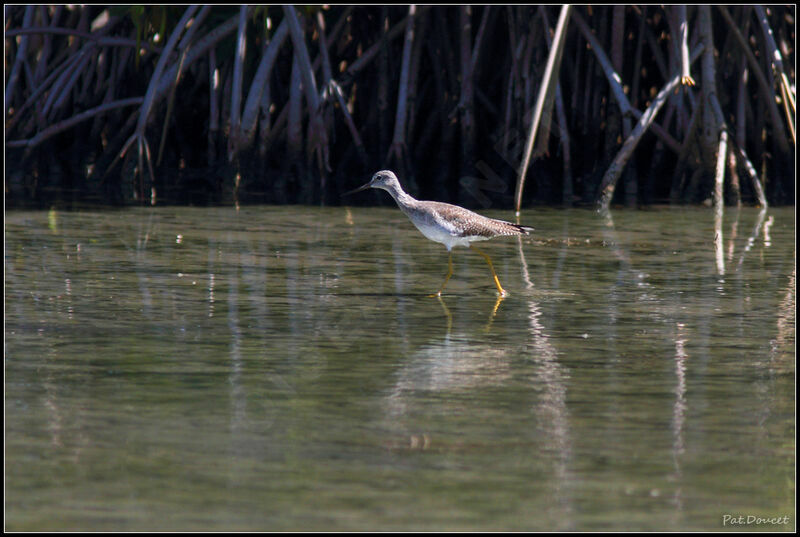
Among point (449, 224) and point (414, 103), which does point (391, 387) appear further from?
point (414, 103)

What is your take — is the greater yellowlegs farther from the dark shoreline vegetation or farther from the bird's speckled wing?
the dark shoreline vegetation

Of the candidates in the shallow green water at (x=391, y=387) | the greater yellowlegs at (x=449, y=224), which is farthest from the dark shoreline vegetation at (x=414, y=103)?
the greater yellowlegs at (x=449, y=224)

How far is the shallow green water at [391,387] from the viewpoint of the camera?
3576 mm

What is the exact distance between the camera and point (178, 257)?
7957 mm

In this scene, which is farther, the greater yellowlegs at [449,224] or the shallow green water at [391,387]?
the greater yellowlegs at [449,224]

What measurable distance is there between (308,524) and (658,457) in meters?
1.15

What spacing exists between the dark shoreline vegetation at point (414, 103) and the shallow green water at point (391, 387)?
308cm

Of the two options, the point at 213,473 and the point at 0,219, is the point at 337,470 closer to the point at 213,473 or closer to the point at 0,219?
the point at 213,473

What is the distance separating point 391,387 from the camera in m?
4.80

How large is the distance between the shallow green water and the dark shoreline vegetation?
10.1 feet

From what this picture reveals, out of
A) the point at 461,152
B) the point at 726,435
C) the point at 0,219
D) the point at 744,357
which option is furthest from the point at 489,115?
the point at 726,435

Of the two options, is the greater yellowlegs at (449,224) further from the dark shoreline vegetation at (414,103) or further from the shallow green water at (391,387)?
the dark shoreline vegetation at (414,103)

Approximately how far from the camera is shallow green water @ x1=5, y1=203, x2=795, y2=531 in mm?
3576

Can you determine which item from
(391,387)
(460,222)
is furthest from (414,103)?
(391,387)
